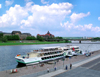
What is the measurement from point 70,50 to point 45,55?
74.1 feet

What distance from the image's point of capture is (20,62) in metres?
41.1

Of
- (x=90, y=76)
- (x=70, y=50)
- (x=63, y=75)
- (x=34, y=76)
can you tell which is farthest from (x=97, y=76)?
(x=70, y=50)

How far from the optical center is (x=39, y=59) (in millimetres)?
43750

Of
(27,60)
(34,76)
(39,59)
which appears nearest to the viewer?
(34,76)

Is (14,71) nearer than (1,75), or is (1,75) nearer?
(1,75)

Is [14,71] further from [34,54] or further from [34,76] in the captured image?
[34,54]

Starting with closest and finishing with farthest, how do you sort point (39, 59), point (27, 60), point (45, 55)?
1. point (27, 60)
2. point (39, 59)
3. point (45, 55)

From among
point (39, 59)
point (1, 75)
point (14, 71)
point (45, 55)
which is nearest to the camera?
point (1, 75)

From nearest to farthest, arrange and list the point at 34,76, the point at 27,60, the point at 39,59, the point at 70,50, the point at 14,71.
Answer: the point at 34,76 → the point at 14,71 → the point at 27,60 → the point at 39,59 → the point at 70,50

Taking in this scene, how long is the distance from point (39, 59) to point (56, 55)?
44.6ft

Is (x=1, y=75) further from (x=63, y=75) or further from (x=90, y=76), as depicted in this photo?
(x=90, y=76)

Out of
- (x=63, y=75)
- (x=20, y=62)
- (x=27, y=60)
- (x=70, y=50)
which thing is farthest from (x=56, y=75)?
(x=70, y=50)

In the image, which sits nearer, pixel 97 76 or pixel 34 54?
pixel 97 76

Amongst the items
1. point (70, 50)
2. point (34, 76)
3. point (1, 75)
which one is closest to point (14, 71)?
point (1, 75)
